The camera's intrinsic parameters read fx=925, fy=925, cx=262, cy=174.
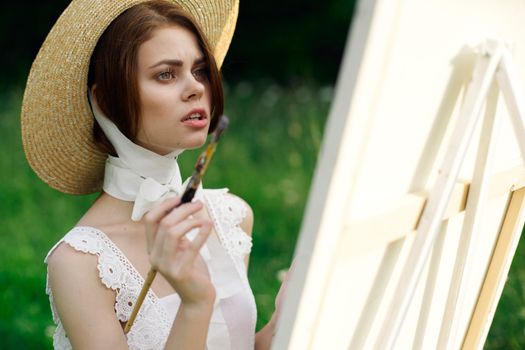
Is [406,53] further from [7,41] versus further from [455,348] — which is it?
[7,41]

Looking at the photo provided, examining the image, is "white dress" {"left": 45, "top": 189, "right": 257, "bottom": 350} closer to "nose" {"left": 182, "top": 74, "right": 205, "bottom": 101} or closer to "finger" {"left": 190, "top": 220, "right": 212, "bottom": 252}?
"nose" {"left": 182, "top": 74, "right": 205, "bottom": 101}

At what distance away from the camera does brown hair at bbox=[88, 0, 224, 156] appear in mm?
1990

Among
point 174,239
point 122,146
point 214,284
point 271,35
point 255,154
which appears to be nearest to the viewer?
point 174,239

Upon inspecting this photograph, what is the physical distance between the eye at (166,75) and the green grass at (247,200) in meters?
0.90

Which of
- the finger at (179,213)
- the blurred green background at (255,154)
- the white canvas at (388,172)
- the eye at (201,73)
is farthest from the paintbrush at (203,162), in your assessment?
the blurred green background at (255,154)

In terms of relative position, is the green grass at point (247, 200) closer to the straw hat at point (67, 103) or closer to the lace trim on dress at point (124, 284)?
the straw hat at point (67, 103)

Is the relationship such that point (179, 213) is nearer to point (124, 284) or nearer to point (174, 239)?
point (174, 239)

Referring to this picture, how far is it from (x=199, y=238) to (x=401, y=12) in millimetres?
523

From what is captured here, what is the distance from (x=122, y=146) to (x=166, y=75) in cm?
19

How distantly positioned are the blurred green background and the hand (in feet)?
4.14

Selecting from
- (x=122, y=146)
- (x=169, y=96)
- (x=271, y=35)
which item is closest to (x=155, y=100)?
(x=169, y=96)

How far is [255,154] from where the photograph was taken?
6414mm

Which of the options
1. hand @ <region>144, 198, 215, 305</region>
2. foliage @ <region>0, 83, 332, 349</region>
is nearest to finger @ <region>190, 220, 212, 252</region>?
hand @ <region>144, 198, 215, 305</region>

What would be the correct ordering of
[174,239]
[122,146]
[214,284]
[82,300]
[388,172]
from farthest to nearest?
[214,284] < [122,146] < [82,300] < [174,239] < [388,172]
